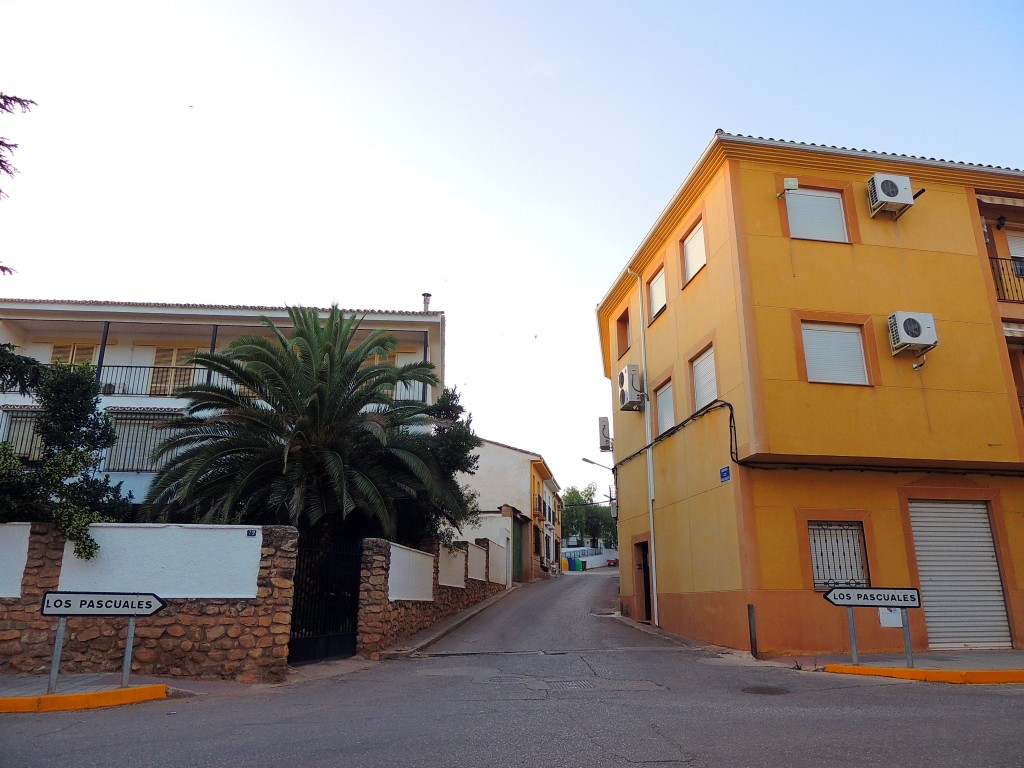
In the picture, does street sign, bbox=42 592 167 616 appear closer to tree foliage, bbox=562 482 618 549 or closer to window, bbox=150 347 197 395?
window, bbox=150 347 197 395

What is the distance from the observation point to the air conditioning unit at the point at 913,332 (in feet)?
43.3

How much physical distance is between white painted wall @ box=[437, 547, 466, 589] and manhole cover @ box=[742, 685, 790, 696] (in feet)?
31.2

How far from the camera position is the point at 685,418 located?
51.2ft

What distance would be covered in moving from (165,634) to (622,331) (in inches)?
573

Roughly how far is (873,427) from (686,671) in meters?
5.66

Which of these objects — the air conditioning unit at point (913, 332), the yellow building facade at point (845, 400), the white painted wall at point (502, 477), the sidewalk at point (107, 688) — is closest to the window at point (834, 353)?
the yellow building facade at point (845, 400)

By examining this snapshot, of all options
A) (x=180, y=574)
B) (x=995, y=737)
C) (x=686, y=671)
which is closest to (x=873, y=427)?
(x=686, y=671)

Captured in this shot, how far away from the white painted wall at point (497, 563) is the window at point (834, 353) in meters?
14.7

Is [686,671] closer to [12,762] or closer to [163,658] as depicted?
[163,658]

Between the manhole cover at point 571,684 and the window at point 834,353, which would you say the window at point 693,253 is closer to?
the window at point 834,353

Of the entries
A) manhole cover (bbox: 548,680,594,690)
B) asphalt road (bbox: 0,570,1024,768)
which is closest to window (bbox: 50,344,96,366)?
asphalt road (bbox: 0,570,1024,768)

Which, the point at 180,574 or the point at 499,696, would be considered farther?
the point at 180,574

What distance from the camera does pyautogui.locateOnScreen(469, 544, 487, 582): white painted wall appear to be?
70.9ft

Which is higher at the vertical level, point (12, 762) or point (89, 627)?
point (89, 627)
